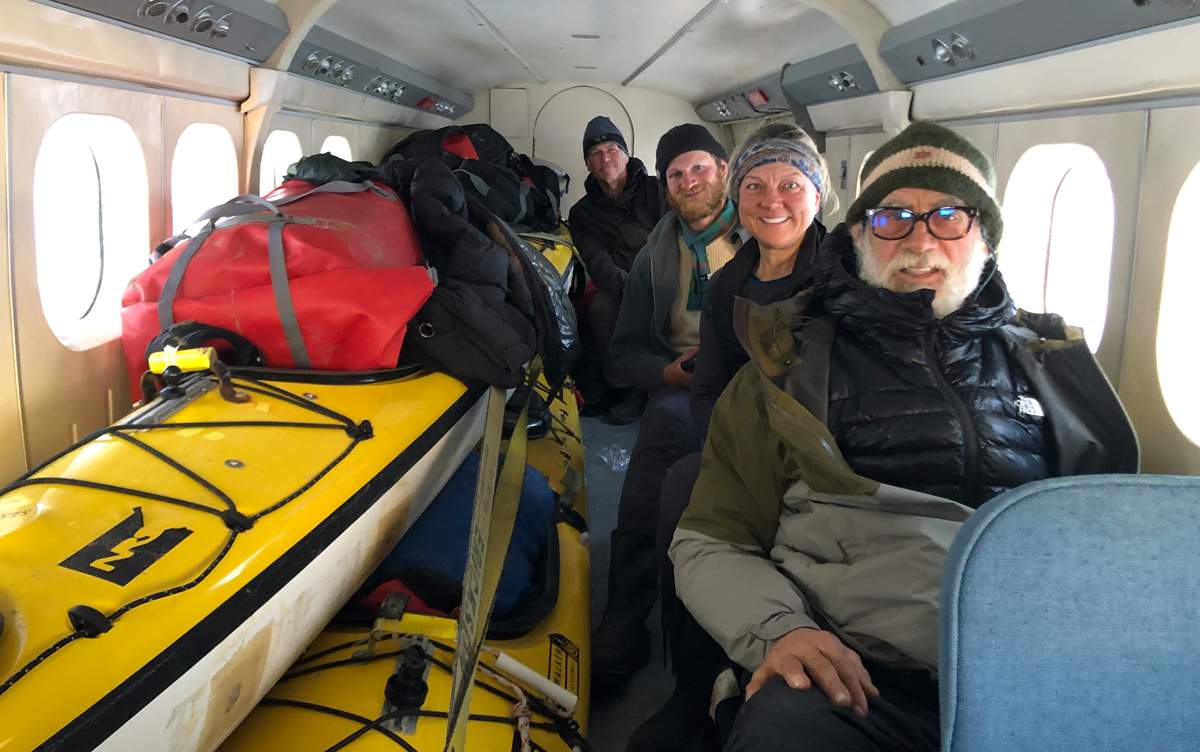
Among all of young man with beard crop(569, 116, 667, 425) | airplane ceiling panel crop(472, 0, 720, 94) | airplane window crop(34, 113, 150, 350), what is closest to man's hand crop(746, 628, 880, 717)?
airplane window crop(34, 113, 150, 350)

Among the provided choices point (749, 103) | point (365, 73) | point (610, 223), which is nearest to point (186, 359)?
point (365, 73)

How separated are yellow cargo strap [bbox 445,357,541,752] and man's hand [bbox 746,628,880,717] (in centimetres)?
50

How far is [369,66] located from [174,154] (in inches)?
66.1

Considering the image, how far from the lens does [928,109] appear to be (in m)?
2.92

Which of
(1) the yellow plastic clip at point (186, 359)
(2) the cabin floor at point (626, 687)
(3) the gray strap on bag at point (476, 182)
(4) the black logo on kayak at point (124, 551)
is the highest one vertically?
(3) the gray strap on bag at point (476, 182)

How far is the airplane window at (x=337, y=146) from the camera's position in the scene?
4263 millimetres

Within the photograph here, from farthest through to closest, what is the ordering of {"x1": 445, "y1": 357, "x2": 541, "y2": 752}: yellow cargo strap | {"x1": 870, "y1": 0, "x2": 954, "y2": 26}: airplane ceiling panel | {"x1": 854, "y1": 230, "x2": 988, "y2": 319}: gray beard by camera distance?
{"x1": 870, "y1": 0, "x2": 954, "y2": 26}: airplane ceiling panel → {"x1": 854, "y1": 230, "x2": 988, "y2": 319}: gray beard → {"x1": 445, "y1": 357, "x2": 541, "y2": 752}: yellow cargo strap

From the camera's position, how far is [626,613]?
91.4 inches

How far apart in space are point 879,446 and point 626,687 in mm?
1204

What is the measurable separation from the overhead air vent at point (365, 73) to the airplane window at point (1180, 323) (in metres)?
2.98

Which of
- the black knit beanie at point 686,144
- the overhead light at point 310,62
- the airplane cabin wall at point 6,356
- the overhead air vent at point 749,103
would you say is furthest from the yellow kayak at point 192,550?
the overhead air vent at point 749,103

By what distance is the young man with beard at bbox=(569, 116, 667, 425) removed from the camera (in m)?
4.53

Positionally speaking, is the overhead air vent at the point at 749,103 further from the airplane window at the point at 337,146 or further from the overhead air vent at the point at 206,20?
the overhead air vent at the point at 206,20

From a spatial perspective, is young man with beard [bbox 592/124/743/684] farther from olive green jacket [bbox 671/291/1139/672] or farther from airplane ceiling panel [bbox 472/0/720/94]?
airplane ceiling panel [bbox 472/0/720/94]
